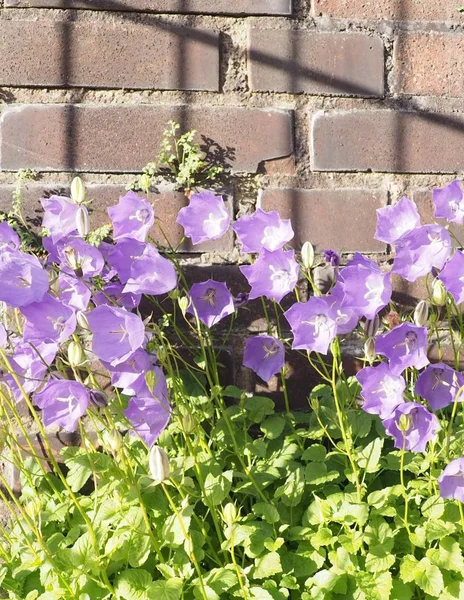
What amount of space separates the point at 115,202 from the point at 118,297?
0.19 m

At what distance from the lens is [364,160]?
3.84ft

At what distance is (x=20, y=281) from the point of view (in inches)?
33.3

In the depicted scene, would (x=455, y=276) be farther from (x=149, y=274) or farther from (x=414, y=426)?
(x=149, y=274)

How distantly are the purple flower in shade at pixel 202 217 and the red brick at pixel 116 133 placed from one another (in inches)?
6.1

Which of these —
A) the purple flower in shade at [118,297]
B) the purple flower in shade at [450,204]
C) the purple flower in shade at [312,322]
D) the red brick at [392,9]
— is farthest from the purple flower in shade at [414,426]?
the red brick at [392,9]

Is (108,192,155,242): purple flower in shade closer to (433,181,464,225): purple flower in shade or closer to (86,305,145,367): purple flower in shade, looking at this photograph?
(86,305,145,367): purple flower in shade

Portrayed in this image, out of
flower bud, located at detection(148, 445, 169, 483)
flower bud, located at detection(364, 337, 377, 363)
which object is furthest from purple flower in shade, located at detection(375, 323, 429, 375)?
flower bud, located at detection(148, 445, 169, 483)

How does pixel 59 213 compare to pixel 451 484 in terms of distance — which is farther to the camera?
pixel 59 213

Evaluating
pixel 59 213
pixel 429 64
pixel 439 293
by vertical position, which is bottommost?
pixel 439 293

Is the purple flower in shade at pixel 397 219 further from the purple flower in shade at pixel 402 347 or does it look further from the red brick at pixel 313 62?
the red brick at pixel 313 62

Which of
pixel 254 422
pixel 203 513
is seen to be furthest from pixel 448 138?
pixel 203 513

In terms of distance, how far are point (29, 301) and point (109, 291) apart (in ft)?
0.65

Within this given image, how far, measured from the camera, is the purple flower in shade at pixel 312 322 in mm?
936

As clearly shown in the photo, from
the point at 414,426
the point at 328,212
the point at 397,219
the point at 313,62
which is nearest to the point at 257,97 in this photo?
the point at 313,62
